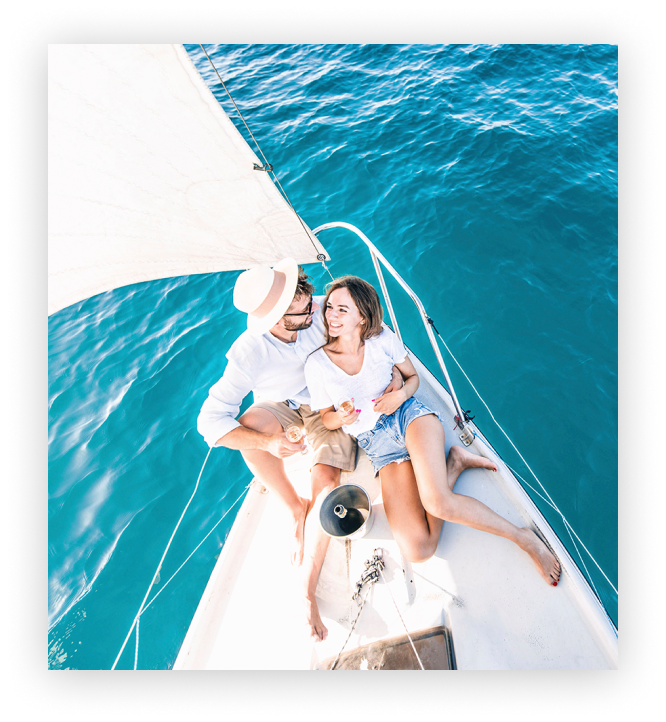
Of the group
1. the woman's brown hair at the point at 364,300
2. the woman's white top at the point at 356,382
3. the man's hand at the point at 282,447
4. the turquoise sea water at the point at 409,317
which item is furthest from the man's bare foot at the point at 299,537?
the turquoise sea water at the point at 409,317

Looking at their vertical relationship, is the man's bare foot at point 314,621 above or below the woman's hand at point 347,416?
below

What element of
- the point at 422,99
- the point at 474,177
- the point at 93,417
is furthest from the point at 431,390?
the point at 422,99

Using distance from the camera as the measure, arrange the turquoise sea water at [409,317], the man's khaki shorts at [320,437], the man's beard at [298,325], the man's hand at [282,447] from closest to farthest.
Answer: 1. the man's hand at [282,447]
2. the man's beard at [298,325]
3. the man's khaki shorts at [320,437]
4. the turquoise sea water at [409,317]

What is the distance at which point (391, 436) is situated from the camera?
2.59 m

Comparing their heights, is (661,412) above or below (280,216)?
below

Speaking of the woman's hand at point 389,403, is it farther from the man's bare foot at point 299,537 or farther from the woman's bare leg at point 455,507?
the man's bare foot at point 299,537

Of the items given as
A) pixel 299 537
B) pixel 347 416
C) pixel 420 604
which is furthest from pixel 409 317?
pixel 420 604

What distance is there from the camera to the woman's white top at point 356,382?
2.59 meters

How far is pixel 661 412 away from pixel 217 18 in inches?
145

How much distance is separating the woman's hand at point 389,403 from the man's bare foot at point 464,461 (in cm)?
55

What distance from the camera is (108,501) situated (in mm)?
3986

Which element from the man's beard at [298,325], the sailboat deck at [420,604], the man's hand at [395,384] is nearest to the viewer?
the sailboat deck at [420,604]

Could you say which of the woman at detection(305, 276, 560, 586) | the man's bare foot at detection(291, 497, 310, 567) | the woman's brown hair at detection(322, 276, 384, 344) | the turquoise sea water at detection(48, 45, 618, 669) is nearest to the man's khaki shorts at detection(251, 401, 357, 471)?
the woman at detection(305, 276, 560, 586)
